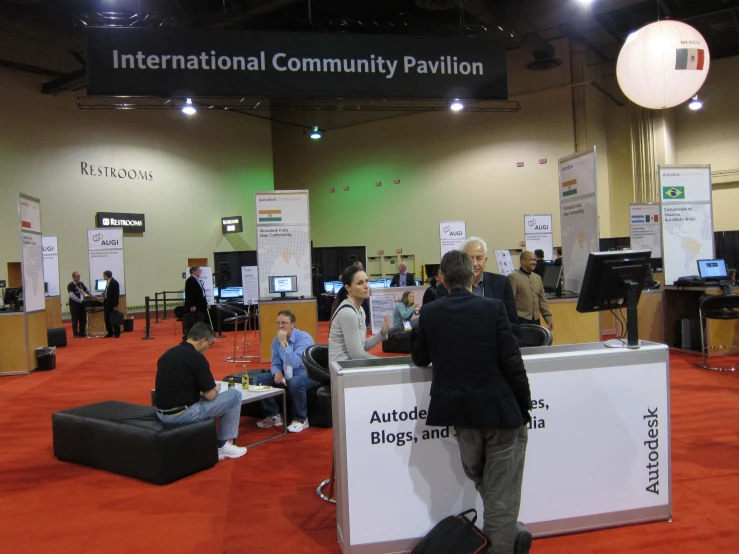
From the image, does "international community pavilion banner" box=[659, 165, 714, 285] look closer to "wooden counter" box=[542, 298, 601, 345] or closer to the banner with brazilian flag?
the banner with brazilian flag

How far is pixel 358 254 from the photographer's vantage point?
16.0 m

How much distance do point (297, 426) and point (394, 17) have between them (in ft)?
32.4

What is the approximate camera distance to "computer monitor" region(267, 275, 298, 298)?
7863 millimetres

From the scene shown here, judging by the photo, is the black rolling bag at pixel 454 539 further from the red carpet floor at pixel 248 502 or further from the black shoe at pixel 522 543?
the red carpet floor at pixel 248 502

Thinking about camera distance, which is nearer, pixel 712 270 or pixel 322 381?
pixel 322 381

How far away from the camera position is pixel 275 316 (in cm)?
772

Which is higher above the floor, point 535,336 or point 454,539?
point 535,336

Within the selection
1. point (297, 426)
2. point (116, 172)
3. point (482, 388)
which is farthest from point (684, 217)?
point (116, 172)

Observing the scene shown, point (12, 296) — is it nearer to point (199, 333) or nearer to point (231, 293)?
point (231, 293)

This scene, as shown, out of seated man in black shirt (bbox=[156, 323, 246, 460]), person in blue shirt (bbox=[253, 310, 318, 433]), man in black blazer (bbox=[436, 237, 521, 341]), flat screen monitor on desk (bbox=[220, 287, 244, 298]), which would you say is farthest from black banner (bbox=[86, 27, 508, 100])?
flat screen monitor on desk (bbox=[220, 287, 244, 298])

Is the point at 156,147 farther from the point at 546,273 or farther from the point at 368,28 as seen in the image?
the point at 546,273

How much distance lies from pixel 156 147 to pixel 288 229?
8.87 m

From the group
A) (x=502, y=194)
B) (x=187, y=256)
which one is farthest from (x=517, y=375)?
(x=187, y=256)

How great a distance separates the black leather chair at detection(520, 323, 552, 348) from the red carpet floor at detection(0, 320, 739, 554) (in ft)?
3.64
